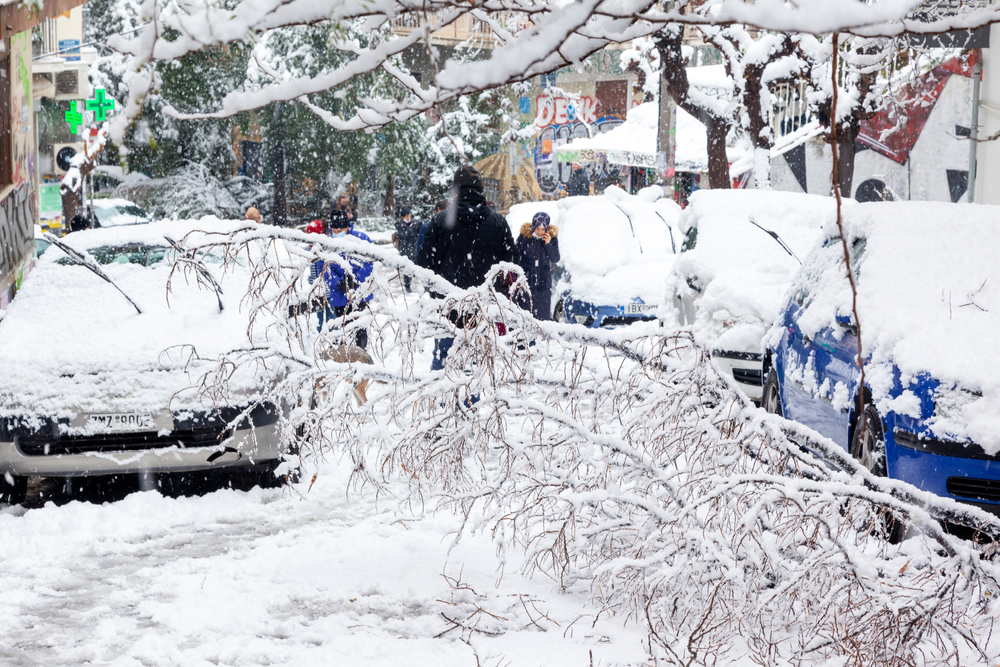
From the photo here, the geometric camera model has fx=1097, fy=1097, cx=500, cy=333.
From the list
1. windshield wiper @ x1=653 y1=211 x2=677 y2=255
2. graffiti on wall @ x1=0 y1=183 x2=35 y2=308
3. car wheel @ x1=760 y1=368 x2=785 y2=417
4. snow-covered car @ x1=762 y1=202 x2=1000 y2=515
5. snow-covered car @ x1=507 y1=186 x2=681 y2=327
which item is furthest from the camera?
graffiti on wall @ x1=0 y1=183 x2=35 y2=308

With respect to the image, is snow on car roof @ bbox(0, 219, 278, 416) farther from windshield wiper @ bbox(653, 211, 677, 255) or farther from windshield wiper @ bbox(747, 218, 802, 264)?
windshield wiper @ bbox(653, 211, 677, 255)

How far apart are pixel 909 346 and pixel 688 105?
12.3 m

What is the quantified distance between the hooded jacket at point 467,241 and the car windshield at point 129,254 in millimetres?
1900

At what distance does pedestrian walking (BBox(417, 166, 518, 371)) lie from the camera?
8.17 metres

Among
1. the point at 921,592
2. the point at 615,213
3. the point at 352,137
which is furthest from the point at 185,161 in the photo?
the point at 921,592

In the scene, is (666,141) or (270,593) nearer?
(270,593)

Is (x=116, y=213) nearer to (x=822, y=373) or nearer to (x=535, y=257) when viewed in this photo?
(x=535, y=257)

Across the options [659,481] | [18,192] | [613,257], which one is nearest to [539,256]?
[613,257]

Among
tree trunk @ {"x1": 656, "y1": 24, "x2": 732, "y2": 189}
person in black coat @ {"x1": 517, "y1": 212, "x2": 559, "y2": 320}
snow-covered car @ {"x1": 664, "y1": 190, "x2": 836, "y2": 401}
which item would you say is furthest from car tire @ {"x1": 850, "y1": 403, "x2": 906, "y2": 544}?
tree trunk @ {"x1": 656, "y1": 24, "x2": 732, "y2": 189}

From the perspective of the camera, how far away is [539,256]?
11555 millimetres

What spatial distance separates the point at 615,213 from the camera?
46.0 ft

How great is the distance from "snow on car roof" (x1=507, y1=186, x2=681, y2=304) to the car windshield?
547 cm

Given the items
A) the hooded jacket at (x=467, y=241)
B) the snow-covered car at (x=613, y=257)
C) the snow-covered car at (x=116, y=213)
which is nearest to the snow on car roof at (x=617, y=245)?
the snow-covered car at (x=613, y=257)

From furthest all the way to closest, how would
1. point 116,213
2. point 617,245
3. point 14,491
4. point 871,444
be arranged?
point 116,213 → point 617,245 → point 14,491 → point 871,444
